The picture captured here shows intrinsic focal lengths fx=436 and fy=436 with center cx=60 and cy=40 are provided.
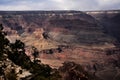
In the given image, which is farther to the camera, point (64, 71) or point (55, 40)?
point (55, 40)

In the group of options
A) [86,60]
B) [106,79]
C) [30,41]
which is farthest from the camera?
[30,41]

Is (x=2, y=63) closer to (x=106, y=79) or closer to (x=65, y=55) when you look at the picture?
(x=106, y=79)

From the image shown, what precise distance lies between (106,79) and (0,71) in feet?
205

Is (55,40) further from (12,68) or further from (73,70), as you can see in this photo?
(12,68)

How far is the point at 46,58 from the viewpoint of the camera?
164 metres

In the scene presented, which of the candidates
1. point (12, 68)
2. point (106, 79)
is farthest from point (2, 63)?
point (106, 79)

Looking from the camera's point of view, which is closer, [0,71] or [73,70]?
[0,71]

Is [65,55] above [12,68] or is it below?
below

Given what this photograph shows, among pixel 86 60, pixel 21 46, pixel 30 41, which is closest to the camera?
pixel 21 46

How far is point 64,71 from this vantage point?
8019 centimetres

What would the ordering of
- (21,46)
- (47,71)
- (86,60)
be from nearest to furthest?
(47,71) < (21,46) < (86,60)

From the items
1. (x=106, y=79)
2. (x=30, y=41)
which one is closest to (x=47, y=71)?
(x=106, y=79)

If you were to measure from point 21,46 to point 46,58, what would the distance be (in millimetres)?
84968

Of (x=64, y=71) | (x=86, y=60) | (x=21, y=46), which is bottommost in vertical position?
(x=86, y=60)
